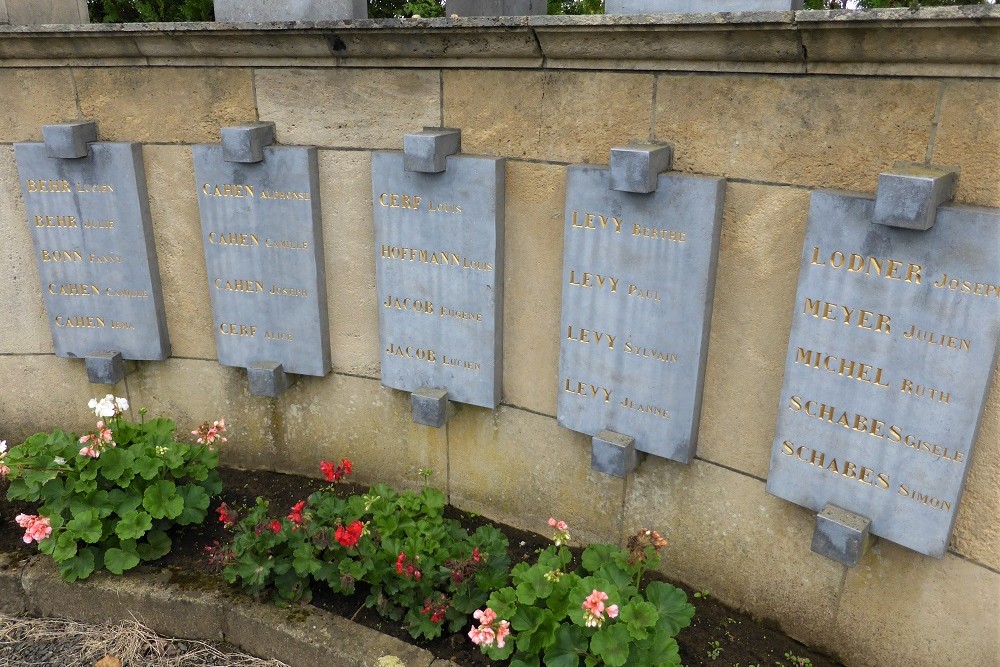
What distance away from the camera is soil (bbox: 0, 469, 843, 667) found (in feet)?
12.2

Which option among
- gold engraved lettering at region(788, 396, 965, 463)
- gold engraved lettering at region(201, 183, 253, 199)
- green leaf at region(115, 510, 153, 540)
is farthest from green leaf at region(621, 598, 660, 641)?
gold engraved lettering at region(201, 183, 253, 199)

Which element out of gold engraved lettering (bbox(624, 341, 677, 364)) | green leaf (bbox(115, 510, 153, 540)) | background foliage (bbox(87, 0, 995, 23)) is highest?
background foliage (bbox(87, 0, 995, 23))

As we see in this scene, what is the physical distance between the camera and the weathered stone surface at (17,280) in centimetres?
502

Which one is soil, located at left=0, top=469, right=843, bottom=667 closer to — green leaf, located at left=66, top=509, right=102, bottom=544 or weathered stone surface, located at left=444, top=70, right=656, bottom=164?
green leaf, located at left=66, top=509, right=102, bottom=544

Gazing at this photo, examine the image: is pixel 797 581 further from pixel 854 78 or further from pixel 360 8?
pixel 360 8

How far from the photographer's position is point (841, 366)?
3.27 metres

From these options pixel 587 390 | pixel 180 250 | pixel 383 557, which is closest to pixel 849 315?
pixel 587 390

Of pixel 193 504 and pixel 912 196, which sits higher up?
pixel 912 196

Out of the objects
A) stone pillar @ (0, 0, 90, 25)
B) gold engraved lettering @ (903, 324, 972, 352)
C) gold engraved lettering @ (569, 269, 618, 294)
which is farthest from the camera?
stone pillar @ (0, 0, 90, 25)

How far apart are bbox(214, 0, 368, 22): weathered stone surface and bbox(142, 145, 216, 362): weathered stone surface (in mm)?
809

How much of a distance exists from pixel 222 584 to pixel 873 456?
3.12 metres

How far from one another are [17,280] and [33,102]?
115 centimetres

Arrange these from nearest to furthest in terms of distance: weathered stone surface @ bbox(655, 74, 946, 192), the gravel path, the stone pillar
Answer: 1. weathered stone surface @ bbox(655, 74, 946, 192)
2. the gravel path
3. the stone pillar

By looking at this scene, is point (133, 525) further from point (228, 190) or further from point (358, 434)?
point (228, 190)
